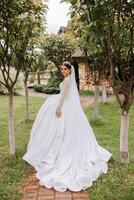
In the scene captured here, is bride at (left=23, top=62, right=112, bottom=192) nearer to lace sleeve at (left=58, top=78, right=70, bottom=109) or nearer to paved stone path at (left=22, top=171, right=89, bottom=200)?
lace sleeve at (left=58, top=78, right=70, bottom=109)

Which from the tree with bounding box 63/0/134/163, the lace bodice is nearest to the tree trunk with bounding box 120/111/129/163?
the tree with bounding box 63/0/134/163

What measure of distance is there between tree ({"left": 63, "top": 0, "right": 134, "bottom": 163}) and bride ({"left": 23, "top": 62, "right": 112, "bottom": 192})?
2.26ft

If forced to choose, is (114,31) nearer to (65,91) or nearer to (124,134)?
(65,91)

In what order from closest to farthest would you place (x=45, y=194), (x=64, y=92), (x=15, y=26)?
(x=45, y=194) < (x=64, y=92) < (x=15, y=26)

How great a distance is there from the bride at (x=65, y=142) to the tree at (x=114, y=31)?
2.26 feet

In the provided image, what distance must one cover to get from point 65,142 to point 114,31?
87.3 inches

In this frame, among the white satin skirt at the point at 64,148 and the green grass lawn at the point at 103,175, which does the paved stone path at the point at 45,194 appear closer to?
the green grass lawn at the point at 103,175

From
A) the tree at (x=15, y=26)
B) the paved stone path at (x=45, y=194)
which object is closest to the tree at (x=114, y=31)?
the tree at (x=15, y=26)

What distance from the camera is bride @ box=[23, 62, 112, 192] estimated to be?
633 cm

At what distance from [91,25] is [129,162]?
281 centimetres

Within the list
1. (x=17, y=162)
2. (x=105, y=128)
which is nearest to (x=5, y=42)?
(x=17, y=162)

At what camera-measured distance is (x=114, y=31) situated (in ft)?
20.3

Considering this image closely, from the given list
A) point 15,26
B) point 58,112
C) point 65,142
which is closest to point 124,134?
point 65,142

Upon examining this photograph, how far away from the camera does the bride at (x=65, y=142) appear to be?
633cm
